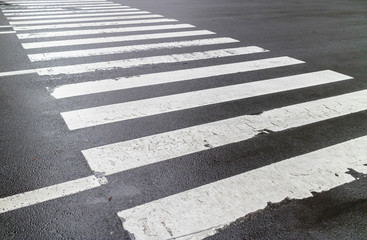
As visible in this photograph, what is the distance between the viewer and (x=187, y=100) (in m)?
4.72

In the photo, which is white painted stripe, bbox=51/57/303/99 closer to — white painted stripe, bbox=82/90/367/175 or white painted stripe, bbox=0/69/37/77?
white painted stripe, bbox=0/69/37/77

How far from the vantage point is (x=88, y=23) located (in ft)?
31.6

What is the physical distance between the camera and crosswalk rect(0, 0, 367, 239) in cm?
270

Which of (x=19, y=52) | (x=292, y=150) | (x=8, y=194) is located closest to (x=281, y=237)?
(x=292, y=150)

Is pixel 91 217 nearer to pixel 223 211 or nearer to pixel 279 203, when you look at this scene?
pixel 223 211

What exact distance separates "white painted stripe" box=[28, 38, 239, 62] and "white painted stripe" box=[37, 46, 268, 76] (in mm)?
621

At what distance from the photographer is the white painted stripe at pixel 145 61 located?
18.9ft

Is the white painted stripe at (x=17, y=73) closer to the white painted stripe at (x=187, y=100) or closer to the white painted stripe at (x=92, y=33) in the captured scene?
the white painted stripe at (x=92, y=33)

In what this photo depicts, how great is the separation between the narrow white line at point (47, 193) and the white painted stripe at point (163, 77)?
209cm

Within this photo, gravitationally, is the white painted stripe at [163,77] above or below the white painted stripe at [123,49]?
below

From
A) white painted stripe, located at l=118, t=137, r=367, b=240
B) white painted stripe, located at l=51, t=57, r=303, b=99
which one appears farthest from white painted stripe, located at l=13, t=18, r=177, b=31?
white painted stripe, located at l=118, t=137, r=367, b=240

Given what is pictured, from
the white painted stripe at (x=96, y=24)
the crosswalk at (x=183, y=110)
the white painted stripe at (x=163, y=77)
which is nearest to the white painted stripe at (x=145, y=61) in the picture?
the crosswalk at (x=183, y=110)

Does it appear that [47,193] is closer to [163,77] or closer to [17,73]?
[163,77]

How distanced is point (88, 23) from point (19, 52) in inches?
131
